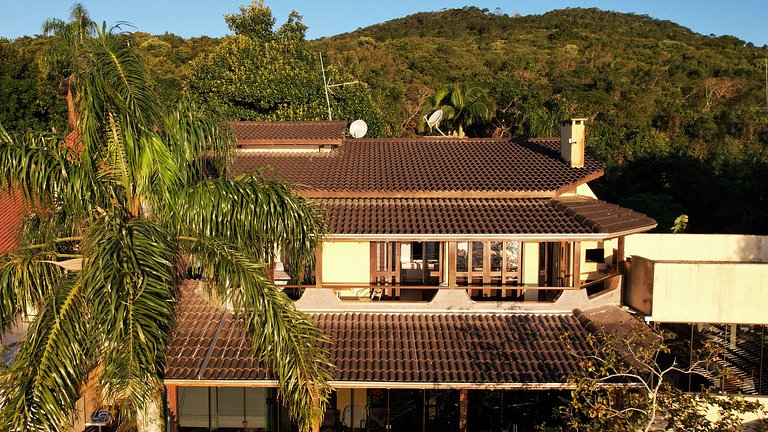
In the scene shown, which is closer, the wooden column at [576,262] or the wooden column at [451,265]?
the wooden column at [451,265]

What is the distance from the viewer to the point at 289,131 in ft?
61.8

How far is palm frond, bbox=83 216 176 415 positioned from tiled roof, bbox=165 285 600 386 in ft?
11.1

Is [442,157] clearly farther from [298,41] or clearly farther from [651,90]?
[651,90]

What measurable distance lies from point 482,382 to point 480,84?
1512 inches

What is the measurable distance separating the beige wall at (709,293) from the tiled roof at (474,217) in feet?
4.75

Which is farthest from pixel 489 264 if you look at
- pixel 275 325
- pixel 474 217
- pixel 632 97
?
pixel 632 97

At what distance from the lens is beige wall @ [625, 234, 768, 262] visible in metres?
17.0

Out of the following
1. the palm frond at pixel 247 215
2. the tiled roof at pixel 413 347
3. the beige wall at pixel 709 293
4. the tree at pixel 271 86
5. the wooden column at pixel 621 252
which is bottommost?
the tiled roof at pixel 413 347

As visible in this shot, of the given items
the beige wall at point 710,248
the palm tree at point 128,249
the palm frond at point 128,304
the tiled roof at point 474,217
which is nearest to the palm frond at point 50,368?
the palm tree at point 128,249

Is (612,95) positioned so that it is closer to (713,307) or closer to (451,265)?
(713,307)

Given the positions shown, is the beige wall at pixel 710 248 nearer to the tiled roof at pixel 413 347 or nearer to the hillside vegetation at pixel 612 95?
the tiled roof at pixel 413 347

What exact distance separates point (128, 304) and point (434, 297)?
7429mm

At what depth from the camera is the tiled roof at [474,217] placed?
1321 cm

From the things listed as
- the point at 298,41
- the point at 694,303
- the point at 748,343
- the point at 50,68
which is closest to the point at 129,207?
the point at 50,68
